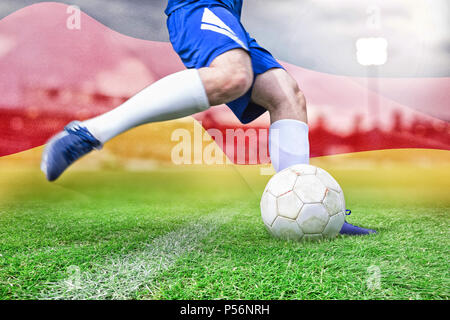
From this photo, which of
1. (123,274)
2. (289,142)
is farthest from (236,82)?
(123,274)

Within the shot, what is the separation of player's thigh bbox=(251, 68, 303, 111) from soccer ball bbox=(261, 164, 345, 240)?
37cm

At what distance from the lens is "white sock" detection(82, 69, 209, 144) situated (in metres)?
1.36

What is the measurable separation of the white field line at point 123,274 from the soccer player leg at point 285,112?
0.66 m

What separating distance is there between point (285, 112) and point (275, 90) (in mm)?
123

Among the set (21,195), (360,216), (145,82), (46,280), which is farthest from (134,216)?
(360,216)

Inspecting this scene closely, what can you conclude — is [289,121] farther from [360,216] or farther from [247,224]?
[360,216]

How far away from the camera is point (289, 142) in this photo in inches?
68.8

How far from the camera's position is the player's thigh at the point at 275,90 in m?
1.72

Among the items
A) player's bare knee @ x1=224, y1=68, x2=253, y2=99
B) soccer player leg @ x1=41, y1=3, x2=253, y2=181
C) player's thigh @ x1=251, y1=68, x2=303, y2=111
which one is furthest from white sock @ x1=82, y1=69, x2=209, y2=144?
player's thigh @ x1=251, y1=68, x2=303, y2=111

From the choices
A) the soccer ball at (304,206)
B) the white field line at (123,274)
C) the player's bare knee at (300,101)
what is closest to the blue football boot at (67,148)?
the white field line at (123,274)

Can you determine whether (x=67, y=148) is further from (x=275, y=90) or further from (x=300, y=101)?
(x=300, y=101)

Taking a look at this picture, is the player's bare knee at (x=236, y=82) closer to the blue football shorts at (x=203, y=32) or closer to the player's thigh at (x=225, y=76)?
the player's thigh at (x=225, y=76)

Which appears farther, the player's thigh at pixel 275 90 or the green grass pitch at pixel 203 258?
the player's thigh at pixel 275 90
